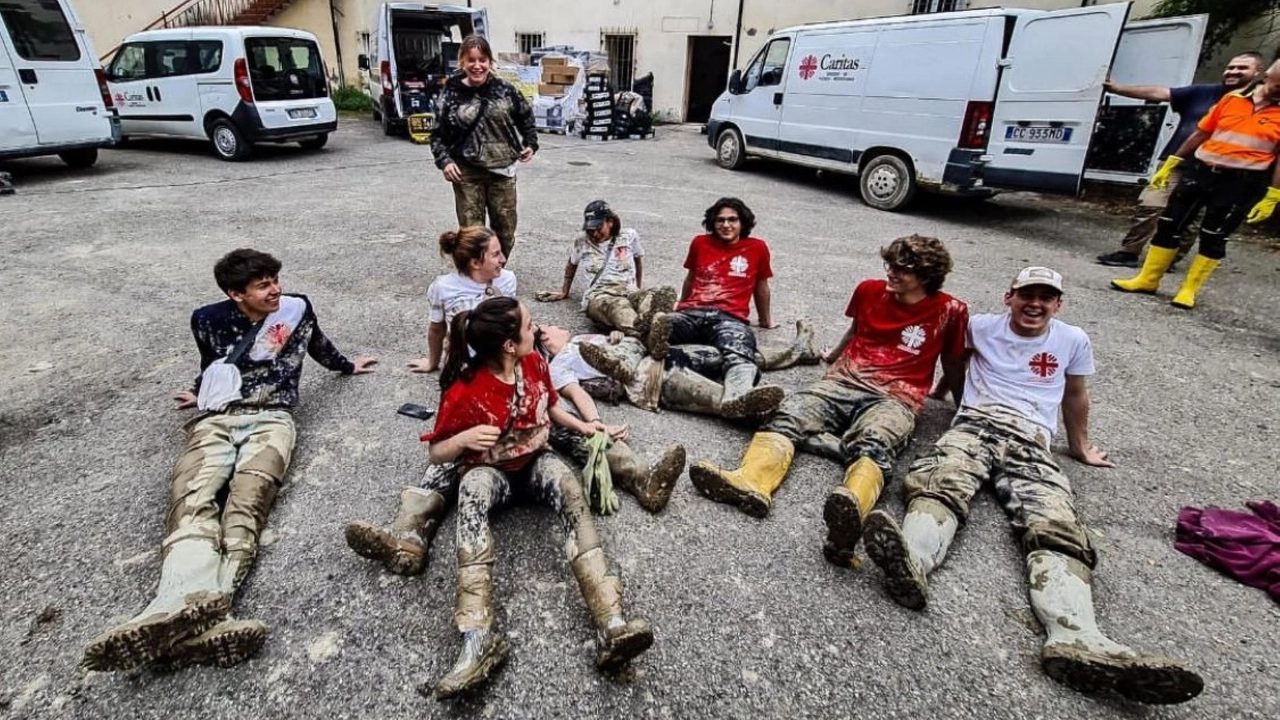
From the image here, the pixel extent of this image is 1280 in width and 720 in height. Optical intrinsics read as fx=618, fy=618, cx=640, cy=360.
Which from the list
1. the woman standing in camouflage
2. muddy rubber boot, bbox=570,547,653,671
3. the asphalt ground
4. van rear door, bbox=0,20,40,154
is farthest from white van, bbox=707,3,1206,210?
van rear door, bbox=0,20,40,154

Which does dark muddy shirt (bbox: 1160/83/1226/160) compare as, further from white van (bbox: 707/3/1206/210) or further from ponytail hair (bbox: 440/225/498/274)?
ponytail hair (bbox: 440/225/498/274)

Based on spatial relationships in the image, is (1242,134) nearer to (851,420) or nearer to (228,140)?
(851,420)

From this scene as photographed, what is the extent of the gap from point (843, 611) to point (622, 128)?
14312 millimetres

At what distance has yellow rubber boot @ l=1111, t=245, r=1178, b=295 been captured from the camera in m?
5.36

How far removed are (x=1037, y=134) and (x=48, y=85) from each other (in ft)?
39.2

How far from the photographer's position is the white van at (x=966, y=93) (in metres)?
6.46

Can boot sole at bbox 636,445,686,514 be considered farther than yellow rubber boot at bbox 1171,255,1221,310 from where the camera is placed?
No

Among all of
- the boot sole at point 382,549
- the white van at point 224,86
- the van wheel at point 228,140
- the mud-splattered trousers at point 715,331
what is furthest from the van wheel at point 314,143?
the boot sole at point 382,549

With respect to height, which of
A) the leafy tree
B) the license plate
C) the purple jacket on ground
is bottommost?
the purple jacket on ground

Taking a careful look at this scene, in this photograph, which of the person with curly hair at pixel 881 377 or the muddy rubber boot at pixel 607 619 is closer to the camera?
the muddy rubber boot at pixel 607 619

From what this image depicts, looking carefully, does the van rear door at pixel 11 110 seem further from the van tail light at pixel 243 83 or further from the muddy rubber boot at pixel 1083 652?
the muddy rubber boot at pixel 1083 652

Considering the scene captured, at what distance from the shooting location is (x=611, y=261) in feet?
14.4

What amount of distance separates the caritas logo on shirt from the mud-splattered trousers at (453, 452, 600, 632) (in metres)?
2.11

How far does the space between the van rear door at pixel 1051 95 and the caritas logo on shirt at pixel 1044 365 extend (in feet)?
17.0
